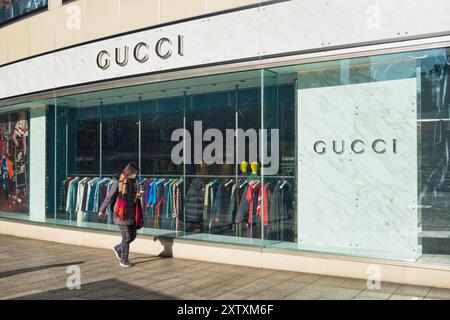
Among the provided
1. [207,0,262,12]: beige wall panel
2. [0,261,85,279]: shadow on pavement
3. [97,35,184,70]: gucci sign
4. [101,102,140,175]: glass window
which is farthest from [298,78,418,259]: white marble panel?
[101,102,140,175]: glass window

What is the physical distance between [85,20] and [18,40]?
115 inches

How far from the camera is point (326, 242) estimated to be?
8383 millimetres

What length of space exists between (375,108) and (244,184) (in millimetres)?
3124

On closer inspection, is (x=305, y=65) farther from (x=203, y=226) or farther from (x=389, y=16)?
(x=203, y=226)

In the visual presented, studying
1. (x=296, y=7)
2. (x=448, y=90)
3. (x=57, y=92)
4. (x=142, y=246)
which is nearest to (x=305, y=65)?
(x=296, y=7)

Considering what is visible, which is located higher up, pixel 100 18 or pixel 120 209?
pixel 100 18

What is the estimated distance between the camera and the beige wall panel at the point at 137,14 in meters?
10.1

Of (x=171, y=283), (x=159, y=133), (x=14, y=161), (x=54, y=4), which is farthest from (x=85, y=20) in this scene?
(x=171, y=283)

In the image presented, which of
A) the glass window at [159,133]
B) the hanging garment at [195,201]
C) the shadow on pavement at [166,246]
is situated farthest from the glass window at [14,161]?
the shadow on pavement at [166,246]

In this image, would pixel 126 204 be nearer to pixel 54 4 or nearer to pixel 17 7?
pixel 54 4

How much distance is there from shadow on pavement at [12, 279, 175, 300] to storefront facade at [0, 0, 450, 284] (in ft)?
7.93

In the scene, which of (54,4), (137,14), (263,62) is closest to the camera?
(263,62)

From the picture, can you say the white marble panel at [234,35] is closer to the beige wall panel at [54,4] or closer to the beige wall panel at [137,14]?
the beige wall panel at [137,14]

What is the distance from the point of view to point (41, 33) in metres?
12.5
